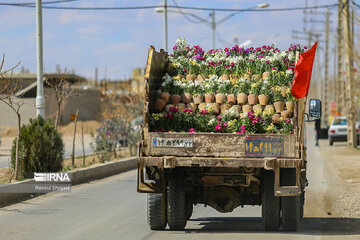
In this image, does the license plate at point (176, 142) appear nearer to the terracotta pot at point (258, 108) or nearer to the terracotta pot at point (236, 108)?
the terracotta pot at point (236, 108)

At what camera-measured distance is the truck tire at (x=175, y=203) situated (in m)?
11.5

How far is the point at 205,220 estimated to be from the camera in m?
13.3

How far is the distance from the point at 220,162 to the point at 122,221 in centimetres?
263

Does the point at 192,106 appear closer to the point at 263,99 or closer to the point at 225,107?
the point at 225,107

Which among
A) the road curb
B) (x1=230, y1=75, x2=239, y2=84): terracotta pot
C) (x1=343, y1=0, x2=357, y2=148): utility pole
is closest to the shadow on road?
(x1=230, y1=75, x2=239, y2=84): terracotta pot

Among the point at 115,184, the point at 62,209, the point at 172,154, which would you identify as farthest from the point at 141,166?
the point at 115,184

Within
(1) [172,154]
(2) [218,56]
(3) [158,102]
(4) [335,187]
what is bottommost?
(4) [335,187]

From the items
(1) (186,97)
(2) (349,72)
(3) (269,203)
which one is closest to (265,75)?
(1) (186,97)

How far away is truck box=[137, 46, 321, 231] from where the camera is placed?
1082 cm

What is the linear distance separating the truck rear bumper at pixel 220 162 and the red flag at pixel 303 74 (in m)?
1.05

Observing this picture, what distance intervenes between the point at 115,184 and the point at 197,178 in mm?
8886

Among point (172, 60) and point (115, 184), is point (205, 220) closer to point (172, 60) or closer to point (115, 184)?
point (172, 60)

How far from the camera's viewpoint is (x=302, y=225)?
12477 mm

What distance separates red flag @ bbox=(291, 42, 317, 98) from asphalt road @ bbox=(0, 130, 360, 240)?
2.11m
